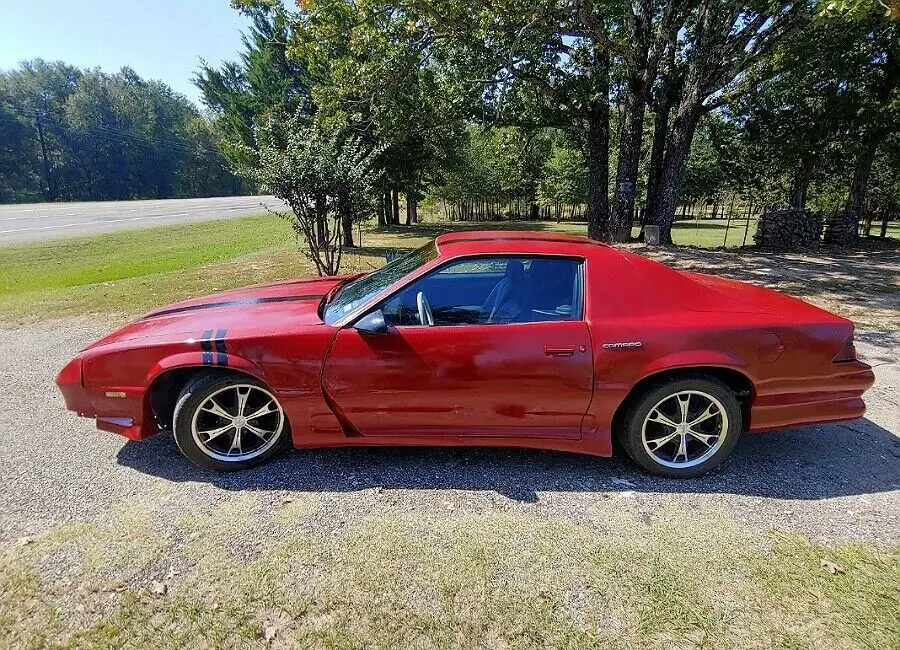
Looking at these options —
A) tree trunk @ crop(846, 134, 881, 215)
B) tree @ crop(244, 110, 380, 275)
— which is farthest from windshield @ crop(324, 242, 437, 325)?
tree trunk @ crop(846, 134, 881, 215)

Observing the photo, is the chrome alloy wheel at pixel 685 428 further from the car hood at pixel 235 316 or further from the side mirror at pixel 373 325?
the car hood at pixel 235 316

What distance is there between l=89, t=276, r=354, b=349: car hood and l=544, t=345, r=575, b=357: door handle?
140cm

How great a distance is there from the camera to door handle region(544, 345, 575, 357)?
2.74 m

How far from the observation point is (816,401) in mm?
2955

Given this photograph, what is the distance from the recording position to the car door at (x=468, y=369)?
276 cm

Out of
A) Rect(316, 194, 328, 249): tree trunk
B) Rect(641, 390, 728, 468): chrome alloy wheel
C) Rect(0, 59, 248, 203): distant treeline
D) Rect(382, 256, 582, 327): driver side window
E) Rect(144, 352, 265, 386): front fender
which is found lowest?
Rect(641, 390, 728, 468): chrome alloy wheel

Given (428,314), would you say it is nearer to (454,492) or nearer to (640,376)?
(454,492)

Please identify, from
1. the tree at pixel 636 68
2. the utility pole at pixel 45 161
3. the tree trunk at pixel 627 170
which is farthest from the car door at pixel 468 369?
the utility pole at pixel 45 161

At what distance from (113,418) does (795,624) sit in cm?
378

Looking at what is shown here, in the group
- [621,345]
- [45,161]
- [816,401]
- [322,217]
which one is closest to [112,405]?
[621,345]

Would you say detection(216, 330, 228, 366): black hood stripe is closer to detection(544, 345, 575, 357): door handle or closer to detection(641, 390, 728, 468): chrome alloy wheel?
detection(544, 345, 575, 357): door handle

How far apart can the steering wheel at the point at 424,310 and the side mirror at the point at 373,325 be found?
0.24m

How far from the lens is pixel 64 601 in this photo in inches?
81.4

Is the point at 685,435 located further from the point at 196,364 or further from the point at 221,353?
the point at 196,364
